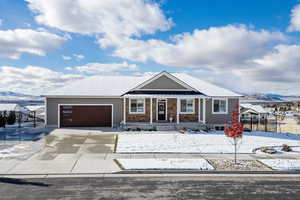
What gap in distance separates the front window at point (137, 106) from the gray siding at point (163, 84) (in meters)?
Answer: 1.44

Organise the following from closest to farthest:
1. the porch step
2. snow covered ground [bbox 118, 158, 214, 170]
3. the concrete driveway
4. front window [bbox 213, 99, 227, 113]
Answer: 1. the concrete driveway
2. snow covered ground [bbox 118, 158, 214, 170]
3. the porch step
4. front window [bbox 213, 99, 227, 113]

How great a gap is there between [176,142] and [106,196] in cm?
836

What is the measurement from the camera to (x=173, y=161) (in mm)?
9883

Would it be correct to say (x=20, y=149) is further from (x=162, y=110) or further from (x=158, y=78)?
(x=158, y=78)

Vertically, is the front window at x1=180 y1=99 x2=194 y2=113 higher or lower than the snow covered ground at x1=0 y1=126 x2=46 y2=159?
higher

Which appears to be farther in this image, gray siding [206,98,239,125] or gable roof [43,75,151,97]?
gray siding [206,98,239,125]

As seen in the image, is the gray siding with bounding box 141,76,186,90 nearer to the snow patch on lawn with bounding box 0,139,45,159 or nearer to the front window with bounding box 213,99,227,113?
the front window with bounding box 213,99,227,113

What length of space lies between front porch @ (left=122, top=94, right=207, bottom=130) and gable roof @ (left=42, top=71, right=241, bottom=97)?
3.97ft

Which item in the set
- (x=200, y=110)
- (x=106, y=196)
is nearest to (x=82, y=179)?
(x=106, y=196)

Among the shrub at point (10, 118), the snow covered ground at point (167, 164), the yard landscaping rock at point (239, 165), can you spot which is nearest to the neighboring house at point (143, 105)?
the shrub at point (10, 118)

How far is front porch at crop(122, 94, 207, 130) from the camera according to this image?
64.4 feet

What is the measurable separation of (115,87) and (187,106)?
753 centimetres

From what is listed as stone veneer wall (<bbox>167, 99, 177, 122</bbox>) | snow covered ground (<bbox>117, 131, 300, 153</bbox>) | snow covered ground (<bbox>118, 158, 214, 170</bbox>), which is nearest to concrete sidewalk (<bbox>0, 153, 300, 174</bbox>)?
snow covered ground (<bbox>118, 158, 214, 170</bbox>)

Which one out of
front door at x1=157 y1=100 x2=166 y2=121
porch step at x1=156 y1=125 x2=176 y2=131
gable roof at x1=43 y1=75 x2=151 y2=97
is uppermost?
gable roof at x1=43 y1=75 x2=151 y2=97
